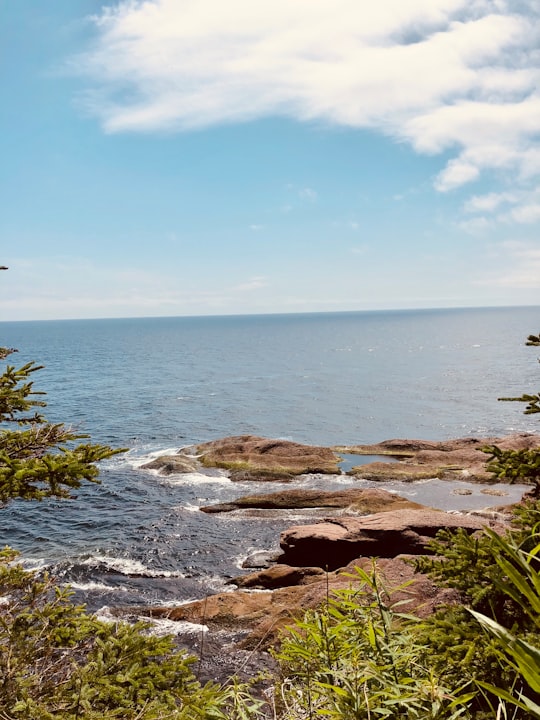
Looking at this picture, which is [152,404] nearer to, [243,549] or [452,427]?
[452,427]

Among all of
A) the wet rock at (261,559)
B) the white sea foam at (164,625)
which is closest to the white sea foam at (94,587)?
the white sea foam at (164,625)

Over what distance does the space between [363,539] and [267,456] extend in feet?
70.0

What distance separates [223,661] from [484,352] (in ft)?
501

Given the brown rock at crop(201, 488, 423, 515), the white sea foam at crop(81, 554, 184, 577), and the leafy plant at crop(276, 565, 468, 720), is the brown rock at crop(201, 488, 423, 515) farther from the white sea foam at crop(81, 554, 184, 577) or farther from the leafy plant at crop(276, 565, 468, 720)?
the leafy plant at crop(276, 565, 468, 720)

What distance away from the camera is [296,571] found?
23.6m

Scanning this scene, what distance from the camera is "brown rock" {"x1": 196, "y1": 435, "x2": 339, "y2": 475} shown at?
43844 millimetres

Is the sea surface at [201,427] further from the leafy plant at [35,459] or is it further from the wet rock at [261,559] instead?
the leafy plant at [35,459]

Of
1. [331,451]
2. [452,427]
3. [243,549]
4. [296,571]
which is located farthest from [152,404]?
[296,571]

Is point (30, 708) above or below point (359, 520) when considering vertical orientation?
above

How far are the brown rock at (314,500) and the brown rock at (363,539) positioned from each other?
25.1 feet

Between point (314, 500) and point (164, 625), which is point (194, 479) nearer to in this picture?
point (314, 500)

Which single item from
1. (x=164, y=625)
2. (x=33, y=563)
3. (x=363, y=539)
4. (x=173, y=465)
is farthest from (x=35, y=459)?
(x=173, y=465)

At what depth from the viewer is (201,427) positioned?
60.9m

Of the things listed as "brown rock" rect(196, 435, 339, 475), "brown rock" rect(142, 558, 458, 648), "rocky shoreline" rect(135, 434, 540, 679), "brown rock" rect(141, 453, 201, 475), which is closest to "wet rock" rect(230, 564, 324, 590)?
"rocky shoreline" rect(135, 434, 540, 679)
